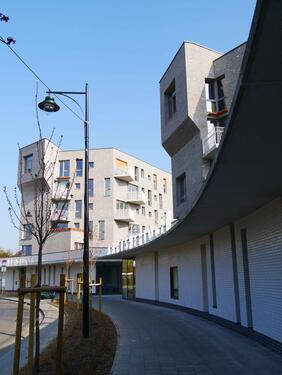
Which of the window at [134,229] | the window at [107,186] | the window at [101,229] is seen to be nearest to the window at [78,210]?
the window at [101,229]

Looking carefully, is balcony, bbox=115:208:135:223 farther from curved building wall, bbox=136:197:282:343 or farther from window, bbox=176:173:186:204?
curved building wall, bbox=136:197:282:343

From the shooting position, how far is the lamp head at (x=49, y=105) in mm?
9703

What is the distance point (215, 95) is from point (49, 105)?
16452 mm

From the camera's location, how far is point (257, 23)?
3.52 m

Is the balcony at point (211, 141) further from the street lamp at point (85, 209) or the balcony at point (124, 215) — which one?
the balcony at point (124, 215)

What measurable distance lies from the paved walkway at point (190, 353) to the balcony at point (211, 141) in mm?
9856

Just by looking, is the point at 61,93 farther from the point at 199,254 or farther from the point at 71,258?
the point at 71,258

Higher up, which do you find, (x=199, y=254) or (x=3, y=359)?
(x=199, y=254)

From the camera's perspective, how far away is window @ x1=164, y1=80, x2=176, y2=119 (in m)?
25.8

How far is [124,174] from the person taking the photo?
55156 mm

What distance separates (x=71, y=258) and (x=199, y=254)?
2937 centimetres

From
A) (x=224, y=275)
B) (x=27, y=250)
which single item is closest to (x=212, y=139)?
(x=224, y=275)

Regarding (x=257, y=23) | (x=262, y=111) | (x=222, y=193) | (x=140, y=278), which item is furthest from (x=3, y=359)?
(x=140, y=278)

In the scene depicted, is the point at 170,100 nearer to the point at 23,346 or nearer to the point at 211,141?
the point at 211,141
